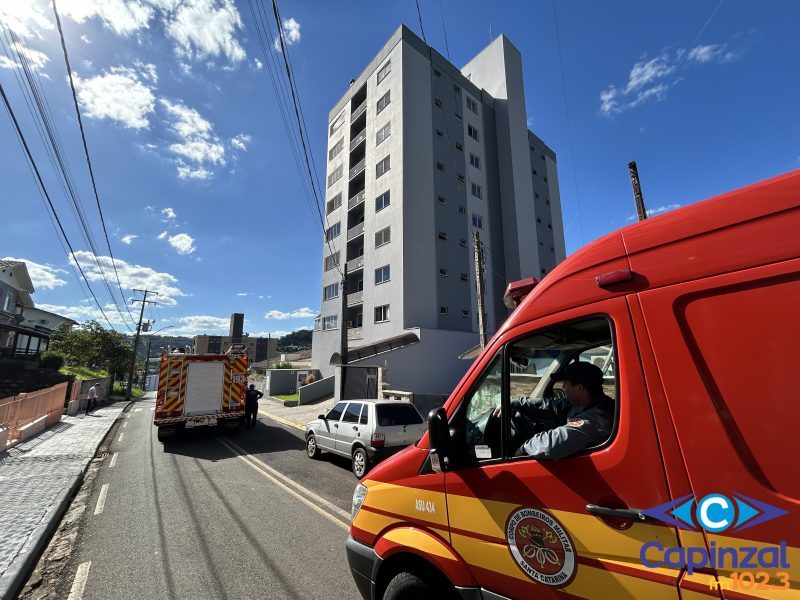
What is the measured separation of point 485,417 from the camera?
269 centimetres

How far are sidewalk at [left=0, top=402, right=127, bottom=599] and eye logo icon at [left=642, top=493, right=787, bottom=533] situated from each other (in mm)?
5966

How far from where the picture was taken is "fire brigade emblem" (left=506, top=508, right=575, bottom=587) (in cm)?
179

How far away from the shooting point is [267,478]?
7.93 metres

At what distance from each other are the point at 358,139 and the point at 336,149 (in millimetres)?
4771

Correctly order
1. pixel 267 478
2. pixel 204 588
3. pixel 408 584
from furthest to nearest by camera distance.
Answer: pixel 267 478 < pixel 204 588 < pixel 408 584

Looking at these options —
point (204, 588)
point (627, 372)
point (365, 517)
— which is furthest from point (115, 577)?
point (627, 372)

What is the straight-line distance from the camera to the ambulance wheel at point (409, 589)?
7.82ft

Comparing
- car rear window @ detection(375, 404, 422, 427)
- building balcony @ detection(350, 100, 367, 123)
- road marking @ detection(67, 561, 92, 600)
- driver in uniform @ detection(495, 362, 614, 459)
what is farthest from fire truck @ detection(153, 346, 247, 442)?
building balcony @ detection(350, 100, 367, 123)

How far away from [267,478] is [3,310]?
50148 millimetres

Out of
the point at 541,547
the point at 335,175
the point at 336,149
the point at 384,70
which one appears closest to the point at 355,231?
the point at 335,175

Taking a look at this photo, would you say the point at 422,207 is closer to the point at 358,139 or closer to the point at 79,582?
the point at 358,139

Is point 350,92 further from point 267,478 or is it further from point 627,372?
point 627,372

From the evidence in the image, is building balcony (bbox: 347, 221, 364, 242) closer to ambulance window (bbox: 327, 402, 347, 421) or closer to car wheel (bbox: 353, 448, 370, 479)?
ambulance window (bbox: 327, 402, 347, 421)

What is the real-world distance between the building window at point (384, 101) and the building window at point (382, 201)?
27.8ft
